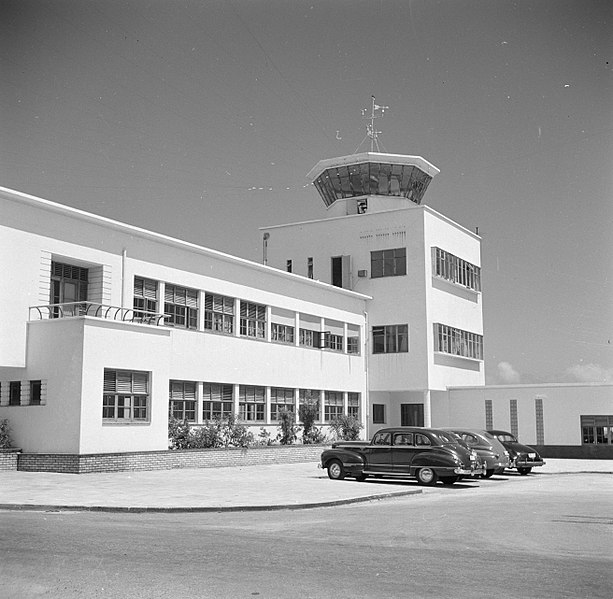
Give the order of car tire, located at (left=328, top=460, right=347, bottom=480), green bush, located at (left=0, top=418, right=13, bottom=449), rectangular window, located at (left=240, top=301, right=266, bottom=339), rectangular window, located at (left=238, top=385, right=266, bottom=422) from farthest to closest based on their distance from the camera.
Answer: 1. rectangular window, located at (left=240, top=301, right=266, bottom=339)
2. rectangular window, located at (left=238, top=385, right=266, bottom=422)
3. green bush, located at (left=0, top=418, right=13, bottom=449)
4. car tire, located at (left=328, top=460, right=347, bottom=480)

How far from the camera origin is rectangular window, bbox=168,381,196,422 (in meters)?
31.7

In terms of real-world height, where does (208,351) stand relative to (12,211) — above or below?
below

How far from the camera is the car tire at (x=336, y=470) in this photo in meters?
24.6

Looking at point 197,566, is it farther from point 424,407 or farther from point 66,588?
point 424,407

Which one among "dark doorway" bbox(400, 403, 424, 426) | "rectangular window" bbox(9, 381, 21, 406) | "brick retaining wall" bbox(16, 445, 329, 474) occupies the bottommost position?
"brick retaining wall" bbox(16, 445, 329, 474)

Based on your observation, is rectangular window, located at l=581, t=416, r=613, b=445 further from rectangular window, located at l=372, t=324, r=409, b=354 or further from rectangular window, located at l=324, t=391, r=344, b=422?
rectangular window, located at l=324, t=391, r=344, b=422

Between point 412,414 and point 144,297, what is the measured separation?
2130 cm

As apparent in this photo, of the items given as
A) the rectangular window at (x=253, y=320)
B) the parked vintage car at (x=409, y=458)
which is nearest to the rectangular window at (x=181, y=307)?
the rectangular window at (x=253, y=320)

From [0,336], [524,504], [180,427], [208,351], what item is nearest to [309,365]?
[208,351]

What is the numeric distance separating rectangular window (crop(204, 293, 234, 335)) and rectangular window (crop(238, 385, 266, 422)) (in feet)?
8.96

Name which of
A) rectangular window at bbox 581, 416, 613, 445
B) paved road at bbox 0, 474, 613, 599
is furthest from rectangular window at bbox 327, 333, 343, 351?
paved road at bbox 0, 474, 613, 599

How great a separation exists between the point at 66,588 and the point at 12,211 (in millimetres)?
19717

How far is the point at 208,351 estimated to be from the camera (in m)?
33.6

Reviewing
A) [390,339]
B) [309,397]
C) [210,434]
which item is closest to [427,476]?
[210,434]
